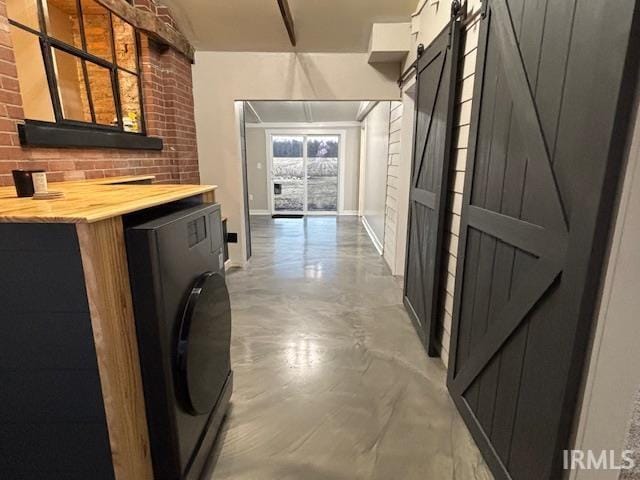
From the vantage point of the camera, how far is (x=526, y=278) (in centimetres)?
122

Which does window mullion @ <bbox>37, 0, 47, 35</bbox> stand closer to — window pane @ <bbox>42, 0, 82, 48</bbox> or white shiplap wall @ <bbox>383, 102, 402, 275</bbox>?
window pane @ <bbox>42, 0, 82, 48</bbox>

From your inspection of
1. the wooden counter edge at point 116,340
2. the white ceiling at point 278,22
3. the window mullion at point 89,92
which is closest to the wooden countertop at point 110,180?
the window mullion at point 89,92

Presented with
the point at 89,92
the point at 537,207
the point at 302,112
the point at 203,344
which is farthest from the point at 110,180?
the point at 302,112

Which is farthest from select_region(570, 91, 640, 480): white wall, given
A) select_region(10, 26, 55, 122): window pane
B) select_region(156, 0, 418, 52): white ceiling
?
select_region(156, 0, 418, 52): white ceiling

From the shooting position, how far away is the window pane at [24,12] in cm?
186

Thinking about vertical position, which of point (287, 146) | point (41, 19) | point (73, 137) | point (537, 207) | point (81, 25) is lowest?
point (537, 207)

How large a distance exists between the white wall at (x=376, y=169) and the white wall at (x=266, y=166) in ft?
2.66

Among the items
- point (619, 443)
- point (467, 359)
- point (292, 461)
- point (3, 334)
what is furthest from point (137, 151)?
point (619, 443)

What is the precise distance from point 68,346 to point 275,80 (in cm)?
354

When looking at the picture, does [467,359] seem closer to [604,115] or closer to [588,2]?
[604,115]

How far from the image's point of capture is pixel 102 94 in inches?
107

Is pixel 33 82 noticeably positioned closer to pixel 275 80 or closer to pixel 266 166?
pixel 275 80

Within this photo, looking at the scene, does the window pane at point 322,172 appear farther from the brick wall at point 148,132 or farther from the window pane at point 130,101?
the window pane at point 130,101

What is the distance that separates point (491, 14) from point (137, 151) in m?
2.73
